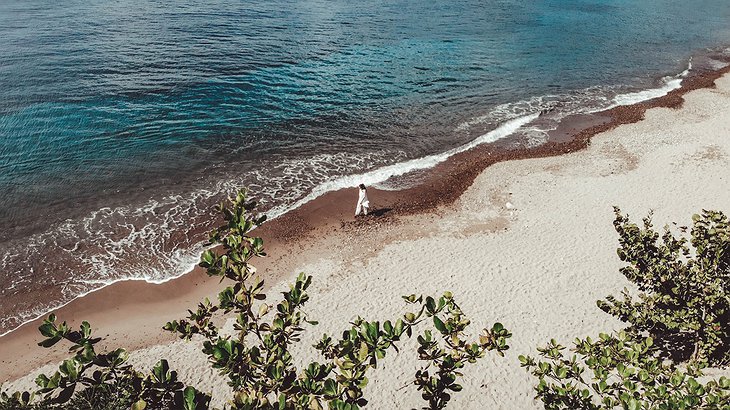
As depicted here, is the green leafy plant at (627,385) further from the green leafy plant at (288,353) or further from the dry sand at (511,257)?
the dry sand at (511,257)

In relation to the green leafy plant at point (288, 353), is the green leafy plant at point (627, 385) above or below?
below

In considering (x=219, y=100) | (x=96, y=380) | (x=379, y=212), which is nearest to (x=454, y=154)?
(x=379, y=212)

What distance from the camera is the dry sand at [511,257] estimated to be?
15.2 metres

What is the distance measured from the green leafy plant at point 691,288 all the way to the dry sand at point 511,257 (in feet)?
16.3

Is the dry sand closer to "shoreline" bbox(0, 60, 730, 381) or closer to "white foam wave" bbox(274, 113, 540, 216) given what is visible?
"shoreline" bbox(0, 60, 730, 381)

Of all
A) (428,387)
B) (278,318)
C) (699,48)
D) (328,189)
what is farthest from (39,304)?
(699,48)

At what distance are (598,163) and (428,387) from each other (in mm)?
27651

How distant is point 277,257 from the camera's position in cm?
2127

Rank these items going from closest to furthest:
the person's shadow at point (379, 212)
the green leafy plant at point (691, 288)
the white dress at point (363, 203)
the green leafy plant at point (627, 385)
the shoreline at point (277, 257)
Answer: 1. the green leafy plant at point (627, 385)
2. the green leafy plant at point (691, 288)
3. the shoreline at point (277, 257)
4. the white dress at point (363, 203)
5. the person's shadow at point (379, 212)

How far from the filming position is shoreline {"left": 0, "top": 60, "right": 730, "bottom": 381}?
16.8 meters

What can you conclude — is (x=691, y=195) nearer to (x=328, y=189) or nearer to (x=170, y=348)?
(x=328, y=189)

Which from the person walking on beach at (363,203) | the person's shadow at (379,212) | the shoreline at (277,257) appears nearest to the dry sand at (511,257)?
the shoreline at (277,257)

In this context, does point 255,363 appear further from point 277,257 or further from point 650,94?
point 650,94

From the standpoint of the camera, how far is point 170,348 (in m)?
16.2
